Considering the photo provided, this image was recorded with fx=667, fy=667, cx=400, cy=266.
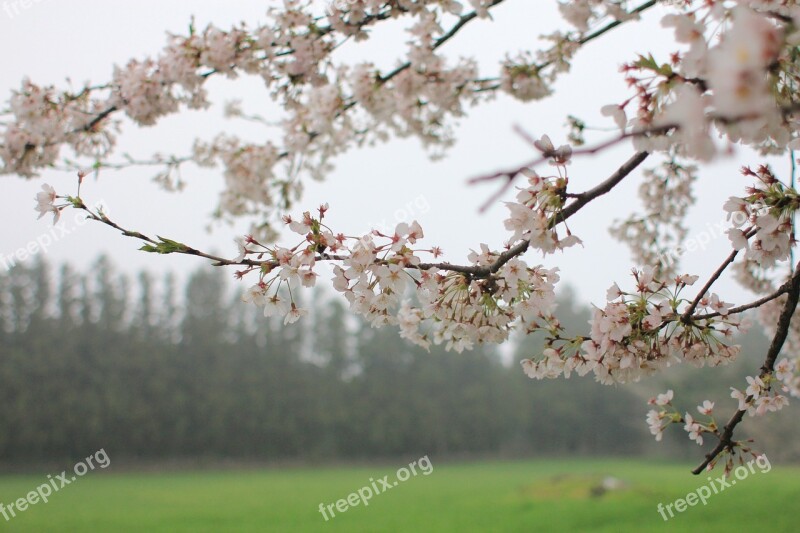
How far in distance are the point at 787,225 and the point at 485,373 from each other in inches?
1636

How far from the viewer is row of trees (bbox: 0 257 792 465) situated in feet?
99.8

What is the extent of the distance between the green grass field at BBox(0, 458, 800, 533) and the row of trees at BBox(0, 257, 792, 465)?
8.65m

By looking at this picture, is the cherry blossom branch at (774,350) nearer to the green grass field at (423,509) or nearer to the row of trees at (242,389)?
the green grass field at (423,509)

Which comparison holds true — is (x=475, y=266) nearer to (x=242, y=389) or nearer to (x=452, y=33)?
(x=452, y=33)

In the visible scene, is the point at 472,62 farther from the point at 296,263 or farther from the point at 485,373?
the point at 485,373

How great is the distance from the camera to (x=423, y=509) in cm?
1459

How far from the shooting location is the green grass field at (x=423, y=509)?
1029cm

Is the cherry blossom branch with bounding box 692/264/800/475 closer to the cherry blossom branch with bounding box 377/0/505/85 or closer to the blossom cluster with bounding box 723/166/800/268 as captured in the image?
the blossom cluster with bounding box 723/166/800/268

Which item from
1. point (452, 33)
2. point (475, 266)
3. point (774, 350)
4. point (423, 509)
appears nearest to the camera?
point (475, 266)

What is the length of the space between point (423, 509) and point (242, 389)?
76.0 feet

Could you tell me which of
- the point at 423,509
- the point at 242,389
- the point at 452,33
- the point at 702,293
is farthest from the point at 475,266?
the point at 242,389

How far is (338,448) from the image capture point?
37656 mm

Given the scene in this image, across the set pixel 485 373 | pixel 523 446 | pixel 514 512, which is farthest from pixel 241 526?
pixel 523 446

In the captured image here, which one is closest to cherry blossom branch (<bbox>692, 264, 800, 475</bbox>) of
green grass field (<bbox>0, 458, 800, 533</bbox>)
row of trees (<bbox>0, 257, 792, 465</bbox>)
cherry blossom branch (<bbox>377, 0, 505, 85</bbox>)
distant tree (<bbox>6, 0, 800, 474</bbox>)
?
distant tree (<bbox>6, 0, 800, 474</bbox>)
